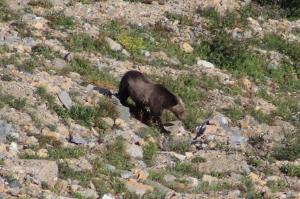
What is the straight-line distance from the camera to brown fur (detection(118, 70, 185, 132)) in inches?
631

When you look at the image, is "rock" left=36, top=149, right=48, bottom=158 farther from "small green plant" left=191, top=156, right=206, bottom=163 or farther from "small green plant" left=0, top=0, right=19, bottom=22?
"small green plant" left=0, top=0, right=19, bottom=22

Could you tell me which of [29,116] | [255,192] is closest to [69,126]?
[29,116]

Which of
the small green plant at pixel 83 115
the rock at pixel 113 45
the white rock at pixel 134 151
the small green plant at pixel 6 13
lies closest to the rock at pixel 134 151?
the white rock at pixel 134 151

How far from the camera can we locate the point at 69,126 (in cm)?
1441

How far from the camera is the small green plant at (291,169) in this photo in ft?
46.1

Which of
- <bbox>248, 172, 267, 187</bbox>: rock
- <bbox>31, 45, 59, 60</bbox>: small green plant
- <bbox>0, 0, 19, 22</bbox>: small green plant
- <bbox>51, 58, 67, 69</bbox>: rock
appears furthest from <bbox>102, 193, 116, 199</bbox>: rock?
<bbox>0, 0, 19, 22</bbox>: small green plant

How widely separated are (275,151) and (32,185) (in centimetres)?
603

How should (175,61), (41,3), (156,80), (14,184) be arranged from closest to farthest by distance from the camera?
(14,184)
(156,80)
(175,61)
(41,3)

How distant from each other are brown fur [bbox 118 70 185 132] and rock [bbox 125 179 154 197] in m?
3.86

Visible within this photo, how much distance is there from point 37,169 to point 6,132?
1.78m

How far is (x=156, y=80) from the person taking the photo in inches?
720

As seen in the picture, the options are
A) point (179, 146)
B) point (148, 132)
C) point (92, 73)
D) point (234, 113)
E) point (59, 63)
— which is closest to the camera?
point (179, 146)

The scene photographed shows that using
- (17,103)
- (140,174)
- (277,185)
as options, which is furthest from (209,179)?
(17,103)

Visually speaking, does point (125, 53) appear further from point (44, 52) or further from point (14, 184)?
point (14, 184)
